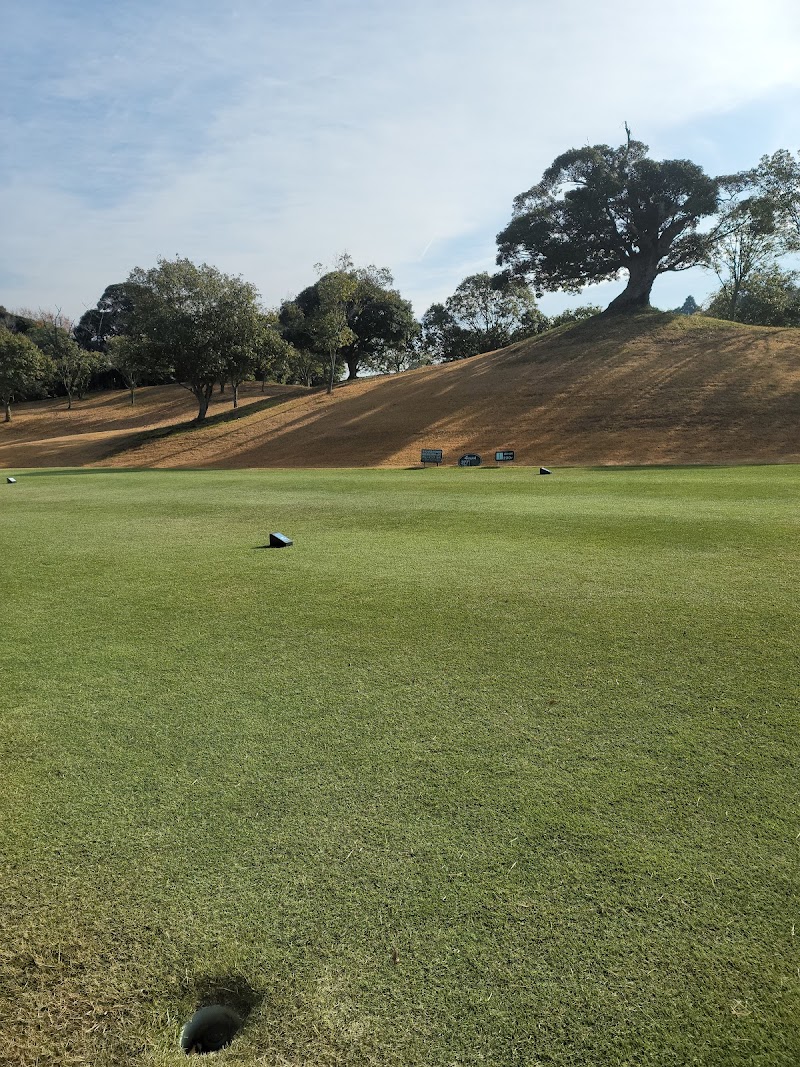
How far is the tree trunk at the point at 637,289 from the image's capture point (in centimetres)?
4909

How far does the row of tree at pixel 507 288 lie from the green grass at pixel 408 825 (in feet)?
123

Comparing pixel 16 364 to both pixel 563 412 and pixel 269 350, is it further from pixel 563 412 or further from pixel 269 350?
pixel 563 412

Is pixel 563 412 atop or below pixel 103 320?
below

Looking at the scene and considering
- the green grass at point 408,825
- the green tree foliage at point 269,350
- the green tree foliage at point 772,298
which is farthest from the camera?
the green tree foliage at point 772,298

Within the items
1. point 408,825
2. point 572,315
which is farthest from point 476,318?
point 408,825

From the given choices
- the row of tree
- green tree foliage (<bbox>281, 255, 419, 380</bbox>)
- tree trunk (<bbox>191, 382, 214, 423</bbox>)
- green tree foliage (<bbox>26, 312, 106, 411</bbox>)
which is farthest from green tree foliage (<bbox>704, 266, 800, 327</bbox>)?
green tree foliage (<bbox>26, 312, 106, 411</bbox>)

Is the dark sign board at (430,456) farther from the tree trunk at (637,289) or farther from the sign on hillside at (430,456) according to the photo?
the tree trunk at (637,289)

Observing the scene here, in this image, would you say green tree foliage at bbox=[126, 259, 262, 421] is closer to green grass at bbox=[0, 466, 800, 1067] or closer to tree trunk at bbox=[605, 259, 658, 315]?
tree trunk at bbox=[605, 259, 658, 315]

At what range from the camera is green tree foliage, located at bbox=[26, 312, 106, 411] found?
203 feet

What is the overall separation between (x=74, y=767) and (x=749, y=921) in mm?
2627

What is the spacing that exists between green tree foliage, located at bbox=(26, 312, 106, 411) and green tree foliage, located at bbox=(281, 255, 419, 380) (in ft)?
65.5

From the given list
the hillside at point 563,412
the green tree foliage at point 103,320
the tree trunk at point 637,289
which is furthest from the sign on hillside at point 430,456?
the green tree foliage at point 103,320

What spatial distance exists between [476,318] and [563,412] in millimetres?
35551

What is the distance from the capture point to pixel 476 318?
68.1 m
